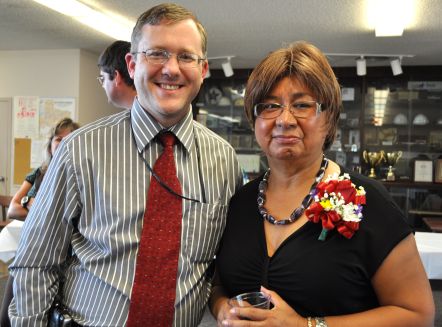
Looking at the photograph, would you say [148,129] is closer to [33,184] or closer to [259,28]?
[33,184]

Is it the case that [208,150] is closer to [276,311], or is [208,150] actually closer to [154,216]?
[154,216]

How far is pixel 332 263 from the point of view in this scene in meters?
1.09

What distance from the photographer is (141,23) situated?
51.6 inches

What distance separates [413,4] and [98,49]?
3807 mm

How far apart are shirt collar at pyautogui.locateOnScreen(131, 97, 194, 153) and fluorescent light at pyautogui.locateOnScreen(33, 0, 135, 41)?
2.82 metres

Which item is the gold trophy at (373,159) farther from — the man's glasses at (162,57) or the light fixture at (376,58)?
the man's glasses at (162,57)

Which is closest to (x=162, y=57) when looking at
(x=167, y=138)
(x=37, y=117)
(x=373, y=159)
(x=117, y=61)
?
(x=167, y=138)

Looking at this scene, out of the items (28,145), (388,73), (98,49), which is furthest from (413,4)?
(28,145)

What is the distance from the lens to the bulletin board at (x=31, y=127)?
19.1 ft

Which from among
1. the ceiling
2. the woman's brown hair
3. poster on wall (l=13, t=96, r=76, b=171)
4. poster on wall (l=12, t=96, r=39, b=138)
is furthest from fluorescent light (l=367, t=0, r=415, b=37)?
poster on wall (l=12, t=96, r=39, b=138)

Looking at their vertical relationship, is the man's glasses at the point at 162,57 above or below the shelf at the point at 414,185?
above

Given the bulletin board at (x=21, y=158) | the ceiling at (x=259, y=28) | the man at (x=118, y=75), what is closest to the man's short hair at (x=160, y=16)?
the man at (x=118, y=75)

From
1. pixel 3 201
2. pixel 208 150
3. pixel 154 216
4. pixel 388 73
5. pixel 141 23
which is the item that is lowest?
pixel 3 201

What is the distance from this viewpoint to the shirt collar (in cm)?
131
